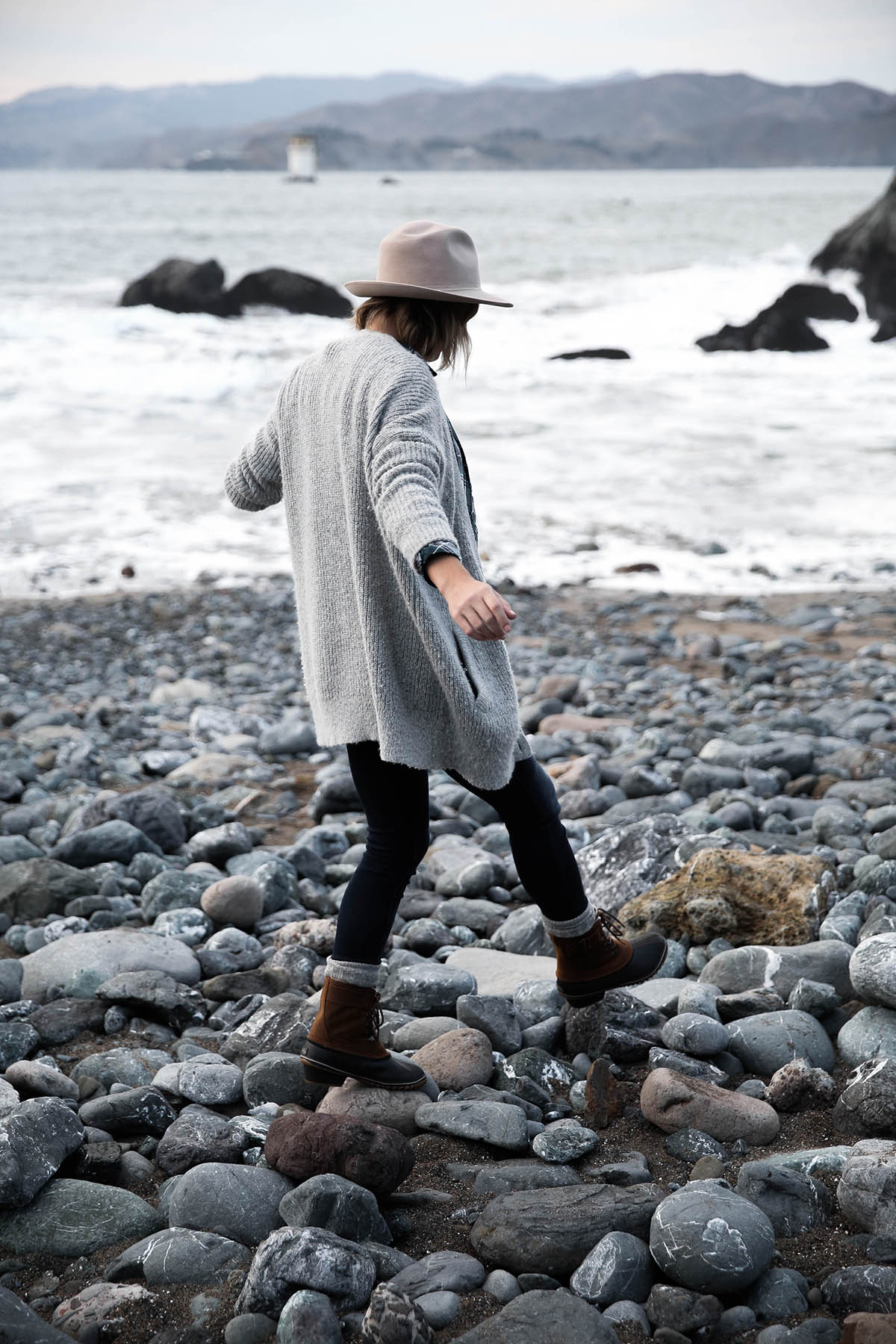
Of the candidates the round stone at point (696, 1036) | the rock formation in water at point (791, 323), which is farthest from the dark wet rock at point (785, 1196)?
the rock formation in water at point (791, 323)

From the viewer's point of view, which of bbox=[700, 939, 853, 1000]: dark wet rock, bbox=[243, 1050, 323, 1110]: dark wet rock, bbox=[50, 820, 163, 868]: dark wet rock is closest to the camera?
bbox=[243, 1050, 323, 1110]: dark wet rock

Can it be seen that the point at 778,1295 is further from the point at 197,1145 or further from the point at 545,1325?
the point at 197,1145

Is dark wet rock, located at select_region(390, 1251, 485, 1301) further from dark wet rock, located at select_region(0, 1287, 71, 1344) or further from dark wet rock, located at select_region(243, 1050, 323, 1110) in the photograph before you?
dark wet rock, located at select_region(243, 1050, 323, 1110)

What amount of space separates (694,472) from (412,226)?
1052 centimetres

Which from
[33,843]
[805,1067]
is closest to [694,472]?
[33,843]

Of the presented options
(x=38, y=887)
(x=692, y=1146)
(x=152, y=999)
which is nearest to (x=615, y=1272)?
(x=692, y=1146)

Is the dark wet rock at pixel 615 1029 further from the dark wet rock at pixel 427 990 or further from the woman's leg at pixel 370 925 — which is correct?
the woman's leg at pixel 370 925

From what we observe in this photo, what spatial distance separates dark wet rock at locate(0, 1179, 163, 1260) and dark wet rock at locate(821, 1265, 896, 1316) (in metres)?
1.15

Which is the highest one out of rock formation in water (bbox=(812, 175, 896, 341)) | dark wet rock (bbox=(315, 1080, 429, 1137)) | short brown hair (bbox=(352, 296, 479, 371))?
rock formation in water (bbox=(812, 175, 896, 341))

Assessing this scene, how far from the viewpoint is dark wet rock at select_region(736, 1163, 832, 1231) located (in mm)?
2055

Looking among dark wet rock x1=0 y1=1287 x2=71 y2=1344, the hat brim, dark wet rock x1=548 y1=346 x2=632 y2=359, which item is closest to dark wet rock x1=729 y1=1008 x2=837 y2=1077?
dark wet rock x1=0 y1=1287 x2=71 y2=1344

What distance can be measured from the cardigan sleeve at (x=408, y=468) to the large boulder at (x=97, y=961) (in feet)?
5.21

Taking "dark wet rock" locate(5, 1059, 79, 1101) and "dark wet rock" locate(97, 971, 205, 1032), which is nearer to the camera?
"dark wet rock" locate(5, 1059, 79, 1101)

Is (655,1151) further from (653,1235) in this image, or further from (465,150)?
(465,150)
